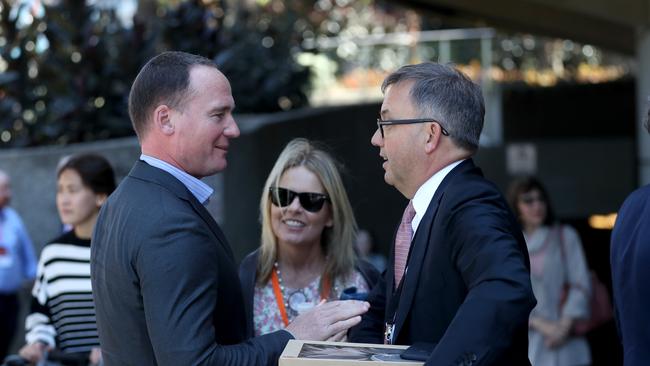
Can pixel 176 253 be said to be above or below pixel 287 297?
above

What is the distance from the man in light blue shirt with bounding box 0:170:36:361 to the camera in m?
8.52

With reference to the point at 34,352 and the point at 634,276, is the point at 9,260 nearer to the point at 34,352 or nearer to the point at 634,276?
the point at 34,352

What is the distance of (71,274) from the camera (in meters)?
5.67

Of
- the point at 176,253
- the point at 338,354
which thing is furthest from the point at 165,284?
the point at 338,354

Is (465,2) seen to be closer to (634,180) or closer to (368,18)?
(634,180)

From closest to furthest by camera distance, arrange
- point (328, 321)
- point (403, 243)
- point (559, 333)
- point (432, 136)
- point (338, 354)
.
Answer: point (338, 354)
point (432, 136)
point (328, 321)
point (403, 243)
point (559, 333)

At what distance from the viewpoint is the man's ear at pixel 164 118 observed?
137 inches

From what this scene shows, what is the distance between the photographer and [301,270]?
5.05 meters

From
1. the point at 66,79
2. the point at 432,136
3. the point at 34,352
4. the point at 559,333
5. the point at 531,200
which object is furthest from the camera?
the point at 66,79

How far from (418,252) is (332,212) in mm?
1754

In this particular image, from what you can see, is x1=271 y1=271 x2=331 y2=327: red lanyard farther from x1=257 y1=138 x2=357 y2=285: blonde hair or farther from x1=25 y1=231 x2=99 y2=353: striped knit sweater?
x1=25 y1=231 x2=99 y2=353: striped knit sweater

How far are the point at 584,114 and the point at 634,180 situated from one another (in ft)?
16.7

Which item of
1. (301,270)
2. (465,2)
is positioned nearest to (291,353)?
(301,270)

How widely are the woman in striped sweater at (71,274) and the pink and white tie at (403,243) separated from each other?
249cm
